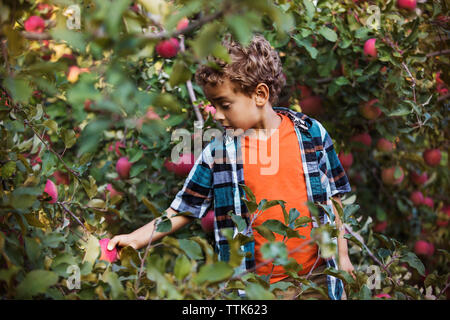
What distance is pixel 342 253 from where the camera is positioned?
1249mm

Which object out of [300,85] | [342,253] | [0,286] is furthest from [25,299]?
[300,85]

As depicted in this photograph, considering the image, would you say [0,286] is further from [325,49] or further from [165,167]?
[325,49]

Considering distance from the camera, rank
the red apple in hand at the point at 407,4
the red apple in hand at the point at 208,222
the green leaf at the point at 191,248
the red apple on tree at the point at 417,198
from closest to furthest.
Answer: the green leaf at the point at 191,248, the red apple in hand at the point at 208,222, the red apple in hand at the point at 407,4, the red apple on tree at the point at 417,198

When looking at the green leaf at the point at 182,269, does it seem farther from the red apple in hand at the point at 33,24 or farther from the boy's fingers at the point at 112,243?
the red apple in hand at the point at 33,24

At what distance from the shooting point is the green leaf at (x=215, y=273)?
63 centimetres

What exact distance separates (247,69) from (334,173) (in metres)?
0.40

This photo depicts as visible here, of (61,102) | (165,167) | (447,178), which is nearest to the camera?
(165,167)

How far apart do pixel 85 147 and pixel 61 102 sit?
1503 millimetres

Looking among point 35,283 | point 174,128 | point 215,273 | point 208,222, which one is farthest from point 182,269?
point 174,128

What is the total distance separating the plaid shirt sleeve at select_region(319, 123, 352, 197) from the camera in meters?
1.30

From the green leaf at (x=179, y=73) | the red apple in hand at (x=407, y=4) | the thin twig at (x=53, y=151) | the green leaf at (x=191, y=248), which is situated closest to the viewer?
the green leaf at (x=179, y=73)

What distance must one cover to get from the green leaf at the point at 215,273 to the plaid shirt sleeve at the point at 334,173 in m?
0.74

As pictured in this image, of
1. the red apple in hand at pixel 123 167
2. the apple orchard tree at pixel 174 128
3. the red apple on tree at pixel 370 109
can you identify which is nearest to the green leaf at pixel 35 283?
the apple orchard tree at pixel 174 128
